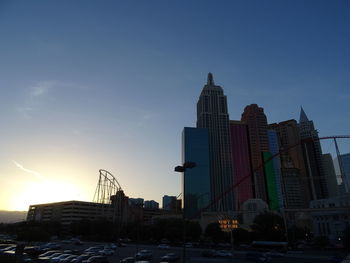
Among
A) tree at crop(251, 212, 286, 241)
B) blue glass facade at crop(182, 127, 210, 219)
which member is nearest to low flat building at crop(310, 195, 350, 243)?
tree at crop(251, 212, 286, 241)

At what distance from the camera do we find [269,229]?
84562 millimetres

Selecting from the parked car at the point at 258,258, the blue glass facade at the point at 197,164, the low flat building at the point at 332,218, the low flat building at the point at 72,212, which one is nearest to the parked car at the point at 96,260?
the parked car at the point at 258,258

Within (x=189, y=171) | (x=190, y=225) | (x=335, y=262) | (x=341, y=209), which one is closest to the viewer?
(x=335, y=262)

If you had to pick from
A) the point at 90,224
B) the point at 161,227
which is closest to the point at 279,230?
the point at 161,227

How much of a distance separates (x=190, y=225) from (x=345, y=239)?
155ft

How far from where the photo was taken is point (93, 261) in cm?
3628

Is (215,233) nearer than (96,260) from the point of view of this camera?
No

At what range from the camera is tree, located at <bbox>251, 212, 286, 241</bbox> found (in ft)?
274

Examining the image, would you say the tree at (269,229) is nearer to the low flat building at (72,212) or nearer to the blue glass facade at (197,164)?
the blue glass facade at (197,164)

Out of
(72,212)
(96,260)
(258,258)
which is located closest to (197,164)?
(72,212)

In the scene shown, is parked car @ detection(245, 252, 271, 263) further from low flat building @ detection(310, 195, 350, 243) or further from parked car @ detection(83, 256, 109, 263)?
low flat building @ detection(310, 195, 350, 243)

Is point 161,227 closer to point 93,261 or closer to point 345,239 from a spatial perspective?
point 345,239

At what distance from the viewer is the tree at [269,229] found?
274 feet

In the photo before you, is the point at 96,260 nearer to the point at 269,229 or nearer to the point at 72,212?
the point at 269,229
